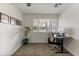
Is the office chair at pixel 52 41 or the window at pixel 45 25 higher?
the window at pixel 45 25

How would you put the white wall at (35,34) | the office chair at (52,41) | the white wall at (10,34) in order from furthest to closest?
the office chair at (52,41) < the white wall at (35,34) < the white wall at (10,34)

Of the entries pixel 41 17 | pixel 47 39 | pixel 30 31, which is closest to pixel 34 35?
pixel 30 31

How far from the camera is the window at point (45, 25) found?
13.8 ft

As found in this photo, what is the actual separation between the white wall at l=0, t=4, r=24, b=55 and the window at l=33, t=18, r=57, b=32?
0.76 metres

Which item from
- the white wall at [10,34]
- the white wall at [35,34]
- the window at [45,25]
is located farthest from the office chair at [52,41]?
the white wall at [10,34]

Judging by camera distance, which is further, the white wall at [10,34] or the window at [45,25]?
the window at [45,25]

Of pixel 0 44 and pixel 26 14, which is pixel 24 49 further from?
pixel 0 44

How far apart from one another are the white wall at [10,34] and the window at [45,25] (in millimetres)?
755

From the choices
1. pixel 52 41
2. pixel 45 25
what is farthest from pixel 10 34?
pixel 52 41

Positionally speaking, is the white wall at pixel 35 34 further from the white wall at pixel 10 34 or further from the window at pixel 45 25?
the white wall at pixel 10 34

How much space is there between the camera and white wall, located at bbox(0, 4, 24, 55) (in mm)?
2946

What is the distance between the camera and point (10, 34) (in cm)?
368

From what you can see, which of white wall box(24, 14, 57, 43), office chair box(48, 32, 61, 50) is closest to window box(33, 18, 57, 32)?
white wall box(24, 14, 57, 43)

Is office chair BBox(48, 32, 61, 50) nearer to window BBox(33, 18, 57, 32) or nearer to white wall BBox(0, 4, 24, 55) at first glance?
window BBox(33, 18, 57, 32)
